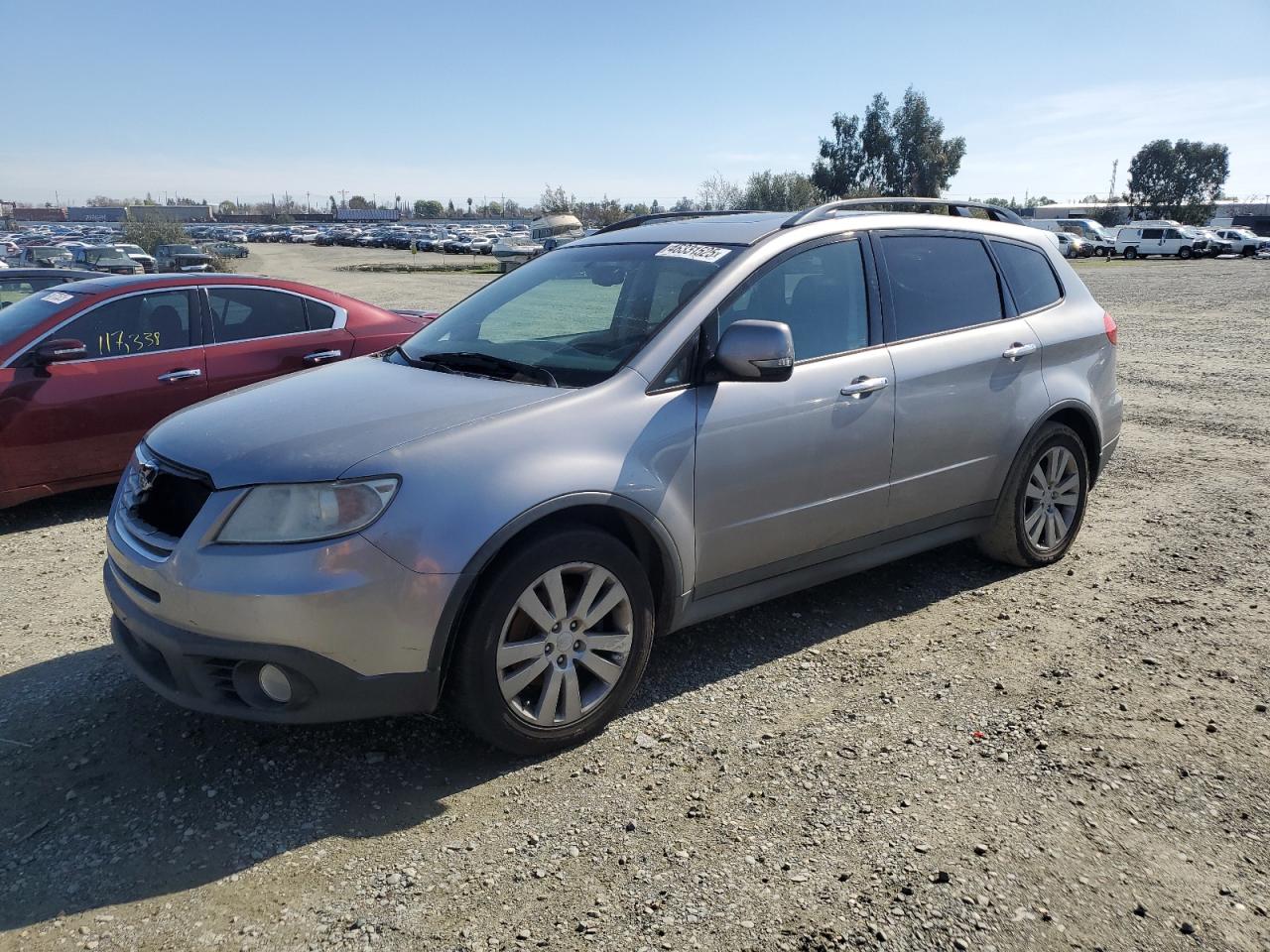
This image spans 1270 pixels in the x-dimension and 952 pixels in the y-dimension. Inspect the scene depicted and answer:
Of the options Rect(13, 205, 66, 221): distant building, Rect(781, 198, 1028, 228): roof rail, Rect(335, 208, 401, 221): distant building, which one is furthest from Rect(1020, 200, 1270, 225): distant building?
Rect(13, 205, 66, 221): distant building

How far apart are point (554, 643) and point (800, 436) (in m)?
1.33

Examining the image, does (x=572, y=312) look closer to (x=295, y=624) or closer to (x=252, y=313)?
(x=295, y=624)

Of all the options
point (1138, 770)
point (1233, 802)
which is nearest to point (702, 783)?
point (1138, 770)

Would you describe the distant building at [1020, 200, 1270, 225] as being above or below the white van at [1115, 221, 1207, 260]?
above

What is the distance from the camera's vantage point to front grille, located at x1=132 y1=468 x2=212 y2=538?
3.20m

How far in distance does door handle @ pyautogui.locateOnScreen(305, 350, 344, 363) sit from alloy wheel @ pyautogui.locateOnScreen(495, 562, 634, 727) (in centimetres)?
438

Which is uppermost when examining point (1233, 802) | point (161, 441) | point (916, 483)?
point (161, 441)

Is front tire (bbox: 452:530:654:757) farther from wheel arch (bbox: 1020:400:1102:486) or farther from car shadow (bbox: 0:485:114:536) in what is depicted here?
car shadow (bbox: 0:485:114:536)

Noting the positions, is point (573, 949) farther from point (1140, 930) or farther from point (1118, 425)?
point (1118, 425)

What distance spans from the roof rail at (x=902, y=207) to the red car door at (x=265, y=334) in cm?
404

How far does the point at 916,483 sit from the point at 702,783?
1849mm

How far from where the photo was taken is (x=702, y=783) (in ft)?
10.6

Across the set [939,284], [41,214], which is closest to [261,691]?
[939,284]

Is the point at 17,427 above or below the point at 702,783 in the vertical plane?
above
